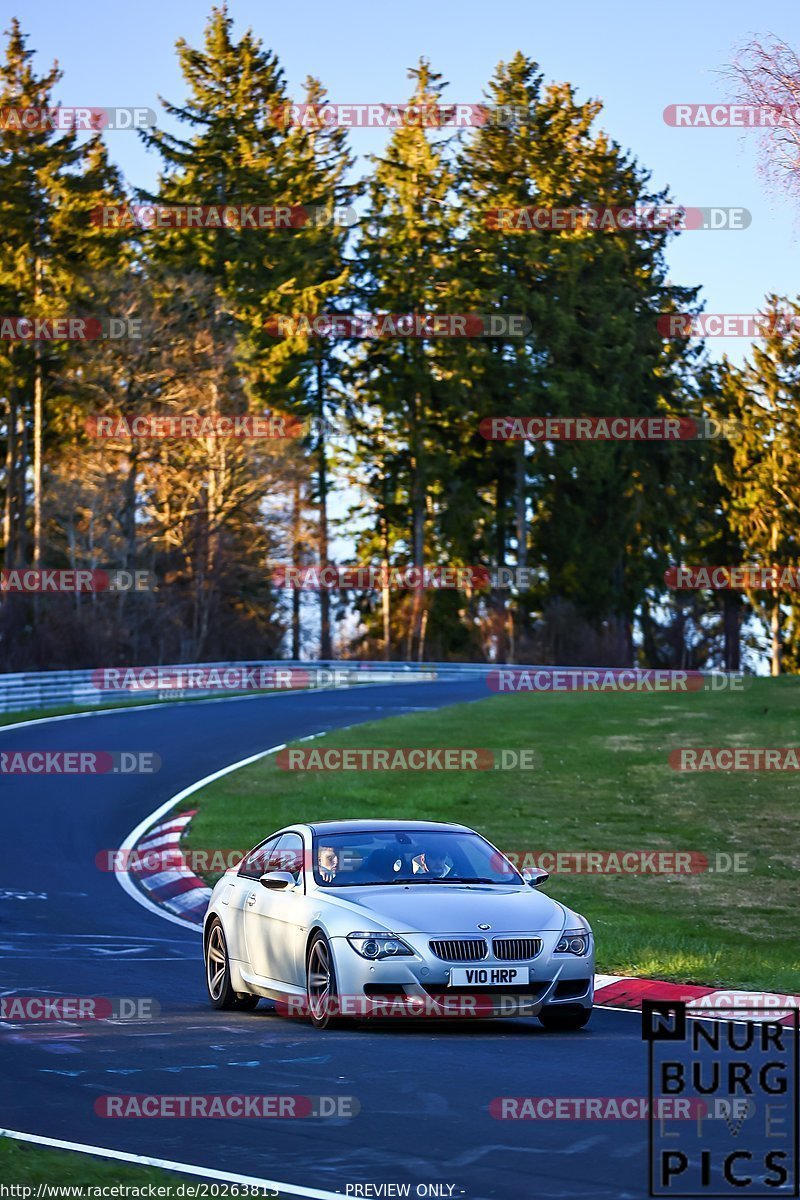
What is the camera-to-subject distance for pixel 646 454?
76.6 meters

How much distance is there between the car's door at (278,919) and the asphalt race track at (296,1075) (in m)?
0.37

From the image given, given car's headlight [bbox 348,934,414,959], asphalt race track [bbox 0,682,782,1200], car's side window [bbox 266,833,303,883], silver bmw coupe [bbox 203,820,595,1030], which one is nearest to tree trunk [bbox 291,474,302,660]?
asphalt race track [bbox 0,682,782,1200]

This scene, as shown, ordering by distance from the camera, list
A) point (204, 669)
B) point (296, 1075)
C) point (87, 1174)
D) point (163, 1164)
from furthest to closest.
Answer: point (204, 669) < point (296, 1075) < point (163, 1164) < point (87, 1174)

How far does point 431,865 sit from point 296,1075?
287 cm

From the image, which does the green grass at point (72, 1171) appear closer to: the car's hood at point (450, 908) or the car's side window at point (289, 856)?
the car's hood at point (450, 908)

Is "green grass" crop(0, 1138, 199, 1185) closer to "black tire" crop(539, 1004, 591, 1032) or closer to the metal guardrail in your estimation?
"black tire" crop(539, 1004, 591, 1032)

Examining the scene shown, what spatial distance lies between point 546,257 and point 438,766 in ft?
159

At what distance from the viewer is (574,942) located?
35.0ft

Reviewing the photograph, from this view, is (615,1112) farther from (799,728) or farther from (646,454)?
(646,454)

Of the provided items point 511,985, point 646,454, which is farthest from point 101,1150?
point 646,454

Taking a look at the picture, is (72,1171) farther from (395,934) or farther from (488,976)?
(488,976)

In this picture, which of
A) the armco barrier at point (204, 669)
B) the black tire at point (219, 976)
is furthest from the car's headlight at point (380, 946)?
the armco barrier at point (204, 669)

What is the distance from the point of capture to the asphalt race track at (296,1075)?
7027mm

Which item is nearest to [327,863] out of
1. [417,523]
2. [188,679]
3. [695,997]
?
[695,997]
